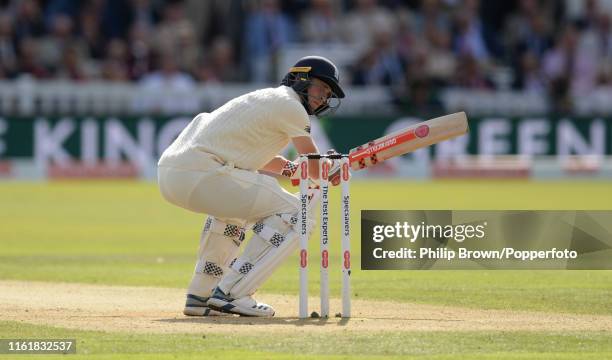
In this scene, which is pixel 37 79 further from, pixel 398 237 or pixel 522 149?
pixel 398 237

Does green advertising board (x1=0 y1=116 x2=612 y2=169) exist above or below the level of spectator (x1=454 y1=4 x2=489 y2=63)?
below

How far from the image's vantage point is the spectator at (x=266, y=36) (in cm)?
2225

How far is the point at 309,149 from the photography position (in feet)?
24.3

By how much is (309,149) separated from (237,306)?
97 cm

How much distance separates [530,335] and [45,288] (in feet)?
12.4

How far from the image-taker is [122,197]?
63.6 feet

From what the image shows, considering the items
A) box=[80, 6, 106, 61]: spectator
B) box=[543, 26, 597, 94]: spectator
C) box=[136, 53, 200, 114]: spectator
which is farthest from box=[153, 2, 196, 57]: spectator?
box=[543, 26, 597, 94]: spectator

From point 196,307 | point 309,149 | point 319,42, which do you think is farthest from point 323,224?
point 319,42

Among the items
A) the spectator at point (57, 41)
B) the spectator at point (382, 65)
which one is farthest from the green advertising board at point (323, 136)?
the spectator at point (57, 41)

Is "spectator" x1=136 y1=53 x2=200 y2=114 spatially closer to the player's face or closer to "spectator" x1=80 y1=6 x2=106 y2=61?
"spectator" x1=80 y1=6 x2=106 y2=61
